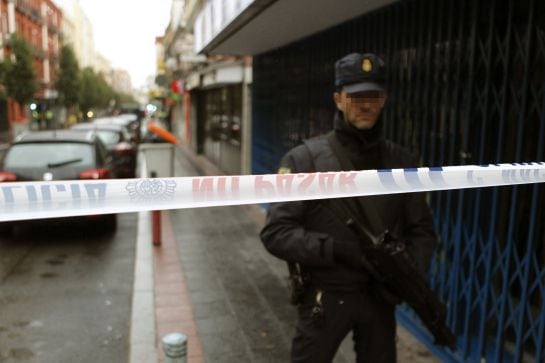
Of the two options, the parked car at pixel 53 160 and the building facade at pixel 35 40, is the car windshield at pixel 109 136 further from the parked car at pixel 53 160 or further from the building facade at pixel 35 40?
the building facade at pixel 35 40

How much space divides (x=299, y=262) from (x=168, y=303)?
3.04 metres

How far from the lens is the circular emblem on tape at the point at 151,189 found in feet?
6.21

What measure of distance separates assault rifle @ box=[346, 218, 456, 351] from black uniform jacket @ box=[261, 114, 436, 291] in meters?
0.08

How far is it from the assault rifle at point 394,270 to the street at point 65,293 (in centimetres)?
258

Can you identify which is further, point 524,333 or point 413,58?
point 413,58

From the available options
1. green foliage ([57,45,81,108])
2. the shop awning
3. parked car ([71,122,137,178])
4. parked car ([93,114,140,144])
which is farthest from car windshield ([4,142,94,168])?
green foliage ([57,45,81,108])

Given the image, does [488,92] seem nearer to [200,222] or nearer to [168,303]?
[168,303]

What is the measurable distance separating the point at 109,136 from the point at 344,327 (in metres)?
13.0

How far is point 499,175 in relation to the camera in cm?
216

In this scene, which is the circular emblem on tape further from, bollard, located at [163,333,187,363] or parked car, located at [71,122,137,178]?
parked car, located at [71,122,137,178]

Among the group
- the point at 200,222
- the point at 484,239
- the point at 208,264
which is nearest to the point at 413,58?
the point at 484,239

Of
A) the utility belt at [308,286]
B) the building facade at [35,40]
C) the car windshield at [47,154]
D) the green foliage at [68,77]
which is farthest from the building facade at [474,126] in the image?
the green foliage at [68,77]

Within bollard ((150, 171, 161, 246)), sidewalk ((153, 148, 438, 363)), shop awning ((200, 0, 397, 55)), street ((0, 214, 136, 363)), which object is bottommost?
street ((0, 214, 136, 363))

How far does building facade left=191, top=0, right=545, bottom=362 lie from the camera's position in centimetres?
307
